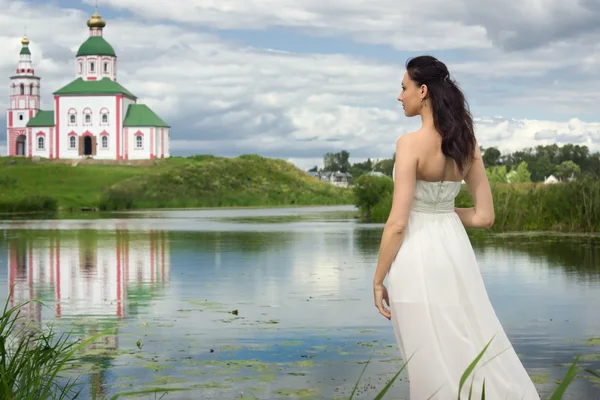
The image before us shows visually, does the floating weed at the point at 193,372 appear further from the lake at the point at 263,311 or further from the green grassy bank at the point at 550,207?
the green grassy bank at the point at 550,207

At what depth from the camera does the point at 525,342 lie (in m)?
9.29

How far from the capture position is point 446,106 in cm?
512

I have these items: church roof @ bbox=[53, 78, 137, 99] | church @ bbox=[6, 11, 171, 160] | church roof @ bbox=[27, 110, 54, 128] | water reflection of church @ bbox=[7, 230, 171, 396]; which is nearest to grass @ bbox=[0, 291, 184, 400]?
water reflection of church @ bbox=[7, 230, 171, 396]

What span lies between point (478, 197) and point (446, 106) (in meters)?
0.68

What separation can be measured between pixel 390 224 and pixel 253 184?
89663mm

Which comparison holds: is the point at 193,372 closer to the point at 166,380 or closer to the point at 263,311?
the point at 166,380

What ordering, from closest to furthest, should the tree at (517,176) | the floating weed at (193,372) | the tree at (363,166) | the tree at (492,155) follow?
the floating weed at (193,372), the tree at (517,176), the tree at (492,155), the tree at (363,166)

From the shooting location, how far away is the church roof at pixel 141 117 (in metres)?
104

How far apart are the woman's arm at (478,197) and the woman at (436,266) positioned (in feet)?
0.21

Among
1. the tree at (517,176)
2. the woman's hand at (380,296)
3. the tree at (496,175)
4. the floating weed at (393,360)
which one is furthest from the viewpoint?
the tree at (517,176)

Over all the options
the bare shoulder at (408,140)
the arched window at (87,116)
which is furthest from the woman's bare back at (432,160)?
the arched window at (87,116)

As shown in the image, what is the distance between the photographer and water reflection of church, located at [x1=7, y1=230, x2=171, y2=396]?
10.4m

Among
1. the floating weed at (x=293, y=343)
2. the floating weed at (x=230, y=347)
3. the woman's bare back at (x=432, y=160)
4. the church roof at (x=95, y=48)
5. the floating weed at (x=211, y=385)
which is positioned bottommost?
the floating weed at (x=211, y=385)

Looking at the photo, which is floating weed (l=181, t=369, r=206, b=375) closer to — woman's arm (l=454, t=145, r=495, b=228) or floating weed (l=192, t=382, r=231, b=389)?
floating weed (l=192, t=382, r=231, b=389)
